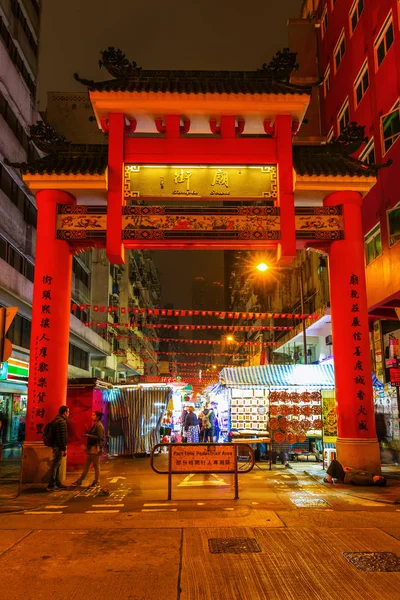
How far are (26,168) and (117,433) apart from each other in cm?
1027

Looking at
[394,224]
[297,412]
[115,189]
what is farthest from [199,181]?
[297,412]

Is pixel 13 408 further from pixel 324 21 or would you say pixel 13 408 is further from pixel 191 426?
pixel 324 21

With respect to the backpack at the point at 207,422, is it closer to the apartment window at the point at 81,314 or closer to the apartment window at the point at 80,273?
the apartment window at the point at 81,314

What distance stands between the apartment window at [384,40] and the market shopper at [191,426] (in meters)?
15.1

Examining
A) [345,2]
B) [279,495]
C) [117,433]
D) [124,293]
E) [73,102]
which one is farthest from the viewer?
[124,293]

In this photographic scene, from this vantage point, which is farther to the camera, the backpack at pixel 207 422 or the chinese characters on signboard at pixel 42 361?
the backpack at pixel 207 422

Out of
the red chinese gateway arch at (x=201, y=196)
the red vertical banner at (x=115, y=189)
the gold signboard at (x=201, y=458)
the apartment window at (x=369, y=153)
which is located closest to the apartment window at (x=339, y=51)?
the apartment window at (x=369, y=153)

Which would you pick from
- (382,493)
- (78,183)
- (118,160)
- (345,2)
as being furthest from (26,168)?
(345,2)

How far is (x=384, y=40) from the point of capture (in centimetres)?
1802

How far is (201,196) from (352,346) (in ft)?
19.0

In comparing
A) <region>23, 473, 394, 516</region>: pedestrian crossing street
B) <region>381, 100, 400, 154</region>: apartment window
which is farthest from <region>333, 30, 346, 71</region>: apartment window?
<region>23, 473, 394, 516</region>: pedestrian crossing street

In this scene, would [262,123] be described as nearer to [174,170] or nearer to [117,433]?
[174,170]

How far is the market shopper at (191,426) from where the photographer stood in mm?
21594

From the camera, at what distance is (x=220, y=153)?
14570mm
